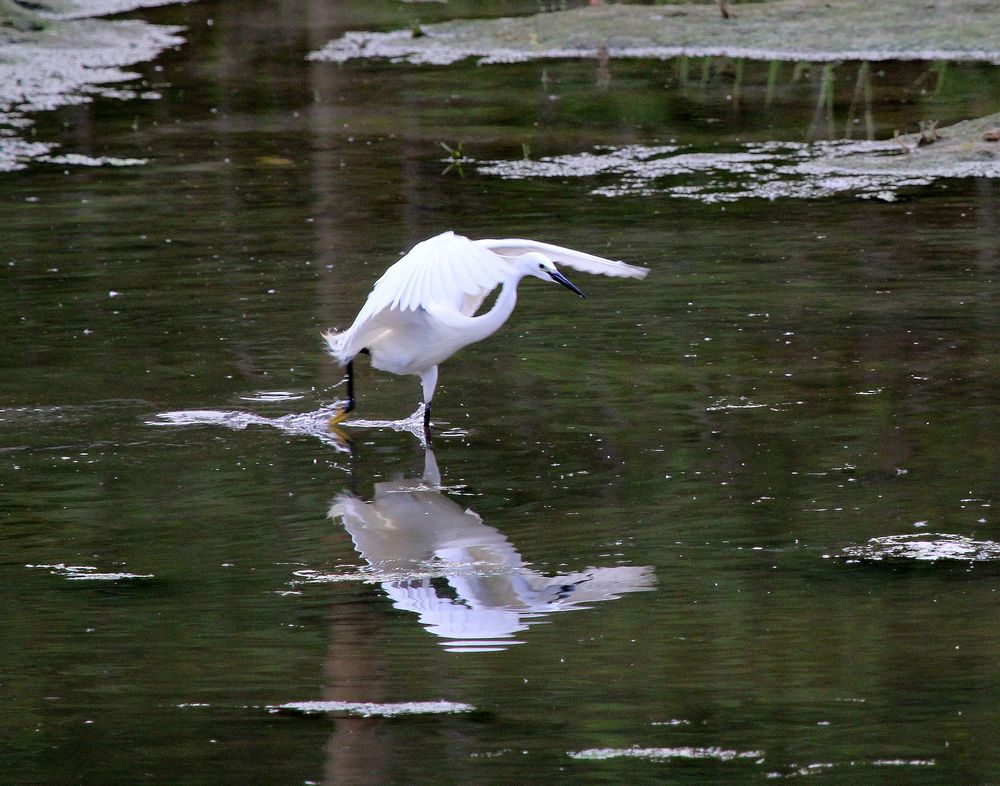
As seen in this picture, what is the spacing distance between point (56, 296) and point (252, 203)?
2.76m

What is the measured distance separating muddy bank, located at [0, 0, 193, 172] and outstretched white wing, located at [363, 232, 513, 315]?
7.72 m

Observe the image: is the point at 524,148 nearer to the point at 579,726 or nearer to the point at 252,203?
the point at 252,203

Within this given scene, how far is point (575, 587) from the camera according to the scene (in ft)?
18.4

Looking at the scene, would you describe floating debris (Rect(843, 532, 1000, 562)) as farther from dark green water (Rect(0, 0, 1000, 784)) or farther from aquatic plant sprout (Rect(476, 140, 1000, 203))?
aquatic plant sprout (Rect(476, 140, 1000, 203))

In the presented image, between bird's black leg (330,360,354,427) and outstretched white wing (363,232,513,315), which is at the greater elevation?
outstretched white wing (363,232,513,315)

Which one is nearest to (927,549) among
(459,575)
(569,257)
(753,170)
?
(459,575)

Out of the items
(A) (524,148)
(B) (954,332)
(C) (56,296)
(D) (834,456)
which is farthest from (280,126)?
(D) (834,456)

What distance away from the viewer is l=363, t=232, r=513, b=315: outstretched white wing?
6.84m

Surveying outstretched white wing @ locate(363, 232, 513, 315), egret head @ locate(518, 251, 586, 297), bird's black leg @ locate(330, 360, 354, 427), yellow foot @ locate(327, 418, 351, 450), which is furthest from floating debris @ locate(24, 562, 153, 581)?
egret head @ locate(518, 251, 586, 297)

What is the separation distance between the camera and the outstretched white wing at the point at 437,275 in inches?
269

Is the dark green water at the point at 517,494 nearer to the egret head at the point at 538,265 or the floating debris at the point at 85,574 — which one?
the floating debris at the point at 85,574

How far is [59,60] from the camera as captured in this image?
18422mm

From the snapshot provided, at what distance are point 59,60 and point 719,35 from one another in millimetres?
6927

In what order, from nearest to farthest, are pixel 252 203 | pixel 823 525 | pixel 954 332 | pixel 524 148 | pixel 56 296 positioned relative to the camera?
1. pixel 823 525
2. pixel 954 332
3. pixel 56 296
4. pixel 252 203
5. pixel 524 148
